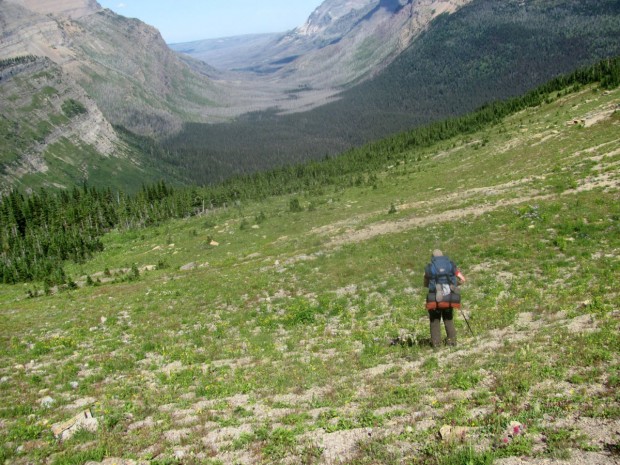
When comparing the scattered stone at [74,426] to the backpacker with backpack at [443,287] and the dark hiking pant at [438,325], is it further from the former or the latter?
the dark hiking pant at [438,325]

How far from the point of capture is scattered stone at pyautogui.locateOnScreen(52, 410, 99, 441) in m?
12.3

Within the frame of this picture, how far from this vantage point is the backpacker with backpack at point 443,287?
48.7 feet

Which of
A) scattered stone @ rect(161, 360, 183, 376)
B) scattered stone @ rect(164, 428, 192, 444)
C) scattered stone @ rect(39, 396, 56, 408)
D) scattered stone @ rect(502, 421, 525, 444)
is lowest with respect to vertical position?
scattered stone @ rect(161, 360, 183, 376)

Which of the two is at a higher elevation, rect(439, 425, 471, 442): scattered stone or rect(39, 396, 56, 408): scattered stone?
rect(39, 396, 56, 408): scattered stone

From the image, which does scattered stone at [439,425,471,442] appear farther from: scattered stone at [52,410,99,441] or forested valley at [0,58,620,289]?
forested valley at [0,58,620,289]

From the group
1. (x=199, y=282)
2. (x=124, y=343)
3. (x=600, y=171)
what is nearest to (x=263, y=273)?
(x=199, y=282)

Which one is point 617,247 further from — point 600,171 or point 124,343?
point 124,343

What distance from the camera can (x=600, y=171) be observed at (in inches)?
1316

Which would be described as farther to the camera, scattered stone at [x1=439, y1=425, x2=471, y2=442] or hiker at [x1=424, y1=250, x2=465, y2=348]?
hiker at [x1=424, y1=250, x2=465, y2=348]

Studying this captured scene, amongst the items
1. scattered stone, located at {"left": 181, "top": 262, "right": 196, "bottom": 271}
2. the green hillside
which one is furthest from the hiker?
scattered stone, located at {"left": 181, "top": 262, "right": 196, "bottom": 271}

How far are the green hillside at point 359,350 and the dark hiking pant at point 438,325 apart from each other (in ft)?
1.70

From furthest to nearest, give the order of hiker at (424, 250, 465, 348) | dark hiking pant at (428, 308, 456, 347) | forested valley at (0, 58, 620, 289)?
forested valley at (0, 58, 620, 289), dark hiking pant at (428, 308, 456, 347), hiker at (424, 250, 465, 348)

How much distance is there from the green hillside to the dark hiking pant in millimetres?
517

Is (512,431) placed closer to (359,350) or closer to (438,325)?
(438,325)
